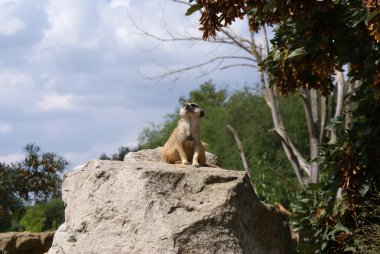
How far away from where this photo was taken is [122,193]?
7941 millimetres

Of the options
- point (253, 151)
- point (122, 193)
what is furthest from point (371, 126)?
point (253, 151)

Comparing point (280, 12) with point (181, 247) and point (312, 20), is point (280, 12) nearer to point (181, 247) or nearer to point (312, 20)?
point (312, 20)

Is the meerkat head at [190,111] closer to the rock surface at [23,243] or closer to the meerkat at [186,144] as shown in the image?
the meerkat at [186,144]

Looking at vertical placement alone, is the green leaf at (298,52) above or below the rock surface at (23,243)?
above

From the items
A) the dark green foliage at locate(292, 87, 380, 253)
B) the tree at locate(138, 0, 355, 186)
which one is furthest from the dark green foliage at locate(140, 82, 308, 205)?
the dark green foliage at locate(292, 87, 380, 253)

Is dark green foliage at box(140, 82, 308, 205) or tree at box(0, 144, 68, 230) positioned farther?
dark green foliage at box(140, 82, 308, 205)

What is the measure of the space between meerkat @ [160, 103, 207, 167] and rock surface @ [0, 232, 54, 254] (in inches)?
213

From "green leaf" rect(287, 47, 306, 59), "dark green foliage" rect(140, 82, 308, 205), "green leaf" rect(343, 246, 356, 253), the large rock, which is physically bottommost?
"green leaf" rect(343, 246, 356, 253)

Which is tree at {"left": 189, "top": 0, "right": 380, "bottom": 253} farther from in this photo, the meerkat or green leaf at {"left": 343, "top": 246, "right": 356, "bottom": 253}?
the meerkat

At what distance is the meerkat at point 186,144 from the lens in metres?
9.16

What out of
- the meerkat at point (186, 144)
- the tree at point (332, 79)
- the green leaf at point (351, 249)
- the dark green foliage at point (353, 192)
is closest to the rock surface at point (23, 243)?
the meerkat at point (186, 144)

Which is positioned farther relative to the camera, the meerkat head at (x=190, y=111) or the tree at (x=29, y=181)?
the tree at (x=29, y=181)

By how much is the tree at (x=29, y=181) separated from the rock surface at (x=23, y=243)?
0.52 meters

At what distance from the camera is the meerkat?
9.16 meters
